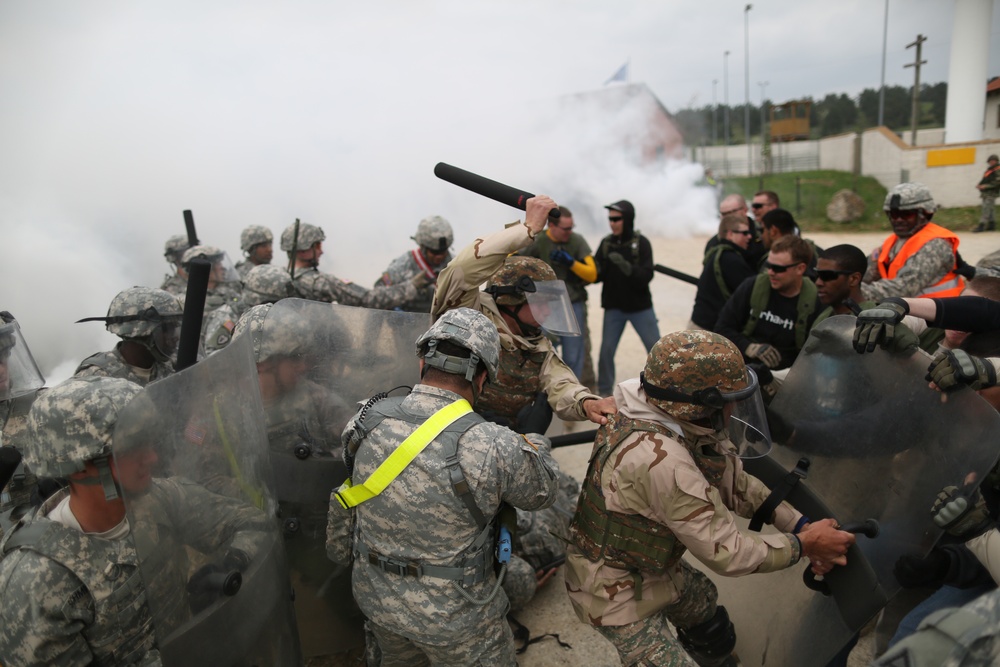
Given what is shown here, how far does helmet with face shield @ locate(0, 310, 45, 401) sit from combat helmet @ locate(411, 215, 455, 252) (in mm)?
3029

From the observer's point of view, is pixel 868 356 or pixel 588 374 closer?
pixel 868 356

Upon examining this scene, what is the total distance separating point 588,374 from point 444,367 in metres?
4.94

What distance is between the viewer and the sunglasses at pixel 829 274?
4.02 m

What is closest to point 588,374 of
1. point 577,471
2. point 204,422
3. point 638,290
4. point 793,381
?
point 638,290

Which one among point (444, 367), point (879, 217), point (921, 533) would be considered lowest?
point (879, 217)

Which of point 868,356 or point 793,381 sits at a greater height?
point 868,356

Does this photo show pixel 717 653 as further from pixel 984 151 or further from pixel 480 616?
pixel 984 151

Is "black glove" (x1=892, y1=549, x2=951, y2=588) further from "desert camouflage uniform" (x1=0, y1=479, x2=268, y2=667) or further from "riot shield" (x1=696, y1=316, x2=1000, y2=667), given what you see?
"desert camouflage uniform" (x1=0, y1=479, x2=268, y2=667)

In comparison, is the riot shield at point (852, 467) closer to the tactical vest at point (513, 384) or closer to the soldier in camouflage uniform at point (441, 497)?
the soldier in camouflage uniform at point (441, 497)

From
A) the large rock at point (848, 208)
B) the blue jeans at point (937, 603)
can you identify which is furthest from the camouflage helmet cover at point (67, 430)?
the large rock at point (848, 208)

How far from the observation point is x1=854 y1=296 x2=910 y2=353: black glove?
2.50 metres

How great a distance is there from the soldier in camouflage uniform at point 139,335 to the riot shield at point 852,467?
308 centimetres

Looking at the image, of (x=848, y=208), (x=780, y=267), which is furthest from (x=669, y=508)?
(x=848, y=208)

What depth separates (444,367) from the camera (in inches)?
97.2
